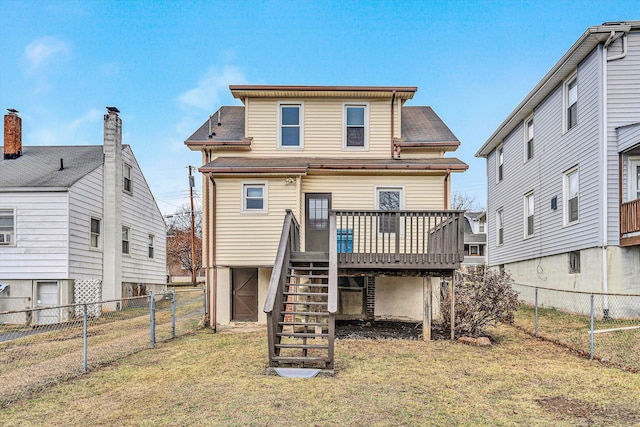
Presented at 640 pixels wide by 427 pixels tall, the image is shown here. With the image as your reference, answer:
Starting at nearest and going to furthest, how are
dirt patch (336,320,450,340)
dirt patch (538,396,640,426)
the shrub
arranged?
dirt patch (538,396,640,426) → the shrub → dirt patch (336,320,450,340)

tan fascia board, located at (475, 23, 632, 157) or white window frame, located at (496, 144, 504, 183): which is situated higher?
tan fascia board, located at (475, 23, 632, 157)

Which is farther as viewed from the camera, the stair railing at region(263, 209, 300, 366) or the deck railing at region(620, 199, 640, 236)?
the deck railing at region(620, 199, 640, 236)

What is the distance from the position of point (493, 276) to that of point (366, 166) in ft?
14.5

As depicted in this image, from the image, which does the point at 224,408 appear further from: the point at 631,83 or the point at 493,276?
the point at 631,83

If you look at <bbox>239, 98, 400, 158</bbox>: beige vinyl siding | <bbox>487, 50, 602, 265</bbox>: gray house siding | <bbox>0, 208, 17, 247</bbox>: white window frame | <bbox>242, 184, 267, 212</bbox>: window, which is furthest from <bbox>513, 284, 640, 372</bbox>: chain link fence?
<bbox>0, 208, 17, 247</bbox>: white window frame

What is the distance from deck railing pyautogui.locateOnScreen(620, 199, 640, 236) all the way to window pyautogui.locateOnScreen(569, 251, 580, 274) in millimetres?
2033

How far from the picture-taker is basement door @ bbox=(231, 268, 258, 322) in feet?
42.7

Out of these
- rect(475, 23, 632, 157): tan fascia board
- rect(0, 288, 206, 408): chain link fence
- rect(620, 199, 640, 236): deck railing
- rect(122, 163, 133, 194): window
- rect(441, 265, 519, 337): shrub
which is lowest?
rect(0, 288, 206, 408): chain link fence

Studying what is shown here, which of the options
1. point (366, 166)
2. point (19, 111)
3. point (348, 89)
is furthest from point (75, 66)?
point (366, 166)

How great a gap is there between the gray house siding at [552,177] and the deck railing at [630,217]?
58cm

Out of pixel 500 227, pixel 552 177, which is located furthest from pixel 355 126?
pixel 500 227

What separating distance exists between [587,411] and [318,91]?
412 inches

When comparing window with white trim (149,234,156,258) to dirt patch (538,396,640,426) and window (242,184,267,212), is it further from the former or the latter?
dirt patch (538,396,640,426)

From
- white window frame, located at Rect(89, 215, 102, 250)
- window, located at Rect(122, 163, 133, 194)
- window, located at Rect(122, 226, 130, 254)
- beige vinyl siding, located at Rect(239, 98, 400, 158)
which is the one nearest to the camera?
beige vinyl siding, located at Rect(239, 98, 400, 158)
